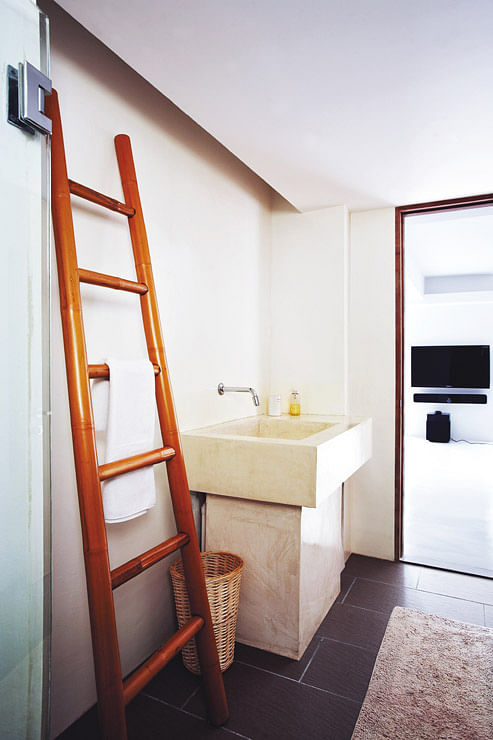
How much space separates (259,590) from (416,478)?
3231mm

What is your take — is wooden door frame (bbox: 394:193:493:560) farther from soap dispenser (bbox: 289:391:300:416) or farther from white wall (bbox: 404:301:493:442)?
white wall (bbox: 404:301:493:442)

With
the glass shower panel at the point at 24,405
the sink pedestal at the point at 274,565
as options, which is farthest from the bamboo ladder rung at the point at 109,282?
the sink pedestal at the point at 274,565

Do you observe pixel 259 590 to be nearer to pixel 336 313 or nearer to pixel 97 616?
pixel 97 616

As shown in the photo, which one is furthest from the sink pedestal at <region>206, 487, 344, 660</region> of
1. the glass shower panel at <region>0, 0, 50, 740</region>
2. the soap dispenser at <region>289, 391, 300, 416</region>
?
the glass shower panel at <region>0, 0, 50, 740</region>

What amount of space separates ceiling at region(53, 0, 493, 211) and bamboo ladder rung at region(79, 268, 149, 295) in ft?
2.34

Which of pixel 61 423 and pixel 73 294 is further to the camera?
pixel 61 423

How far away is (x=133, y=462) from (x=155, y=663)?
1.82ft

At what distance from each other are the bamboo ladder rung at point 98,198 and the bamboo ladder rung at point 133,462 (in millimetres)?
805

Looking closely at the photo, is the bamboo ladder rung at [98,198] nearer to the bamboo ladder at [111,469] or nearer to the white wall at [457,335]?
the bamboo ladder at [111,469]

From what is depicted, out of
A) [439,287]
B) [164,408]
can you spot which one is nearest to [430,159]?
[164,408]

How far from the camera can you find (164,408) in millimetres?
1573

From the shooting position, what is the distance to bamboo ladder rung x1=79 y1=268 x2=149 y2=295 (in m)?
1.37

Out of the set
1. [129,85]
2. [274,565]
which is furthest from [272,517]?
[129,85]

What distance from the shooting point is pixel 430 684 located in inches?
67.2
